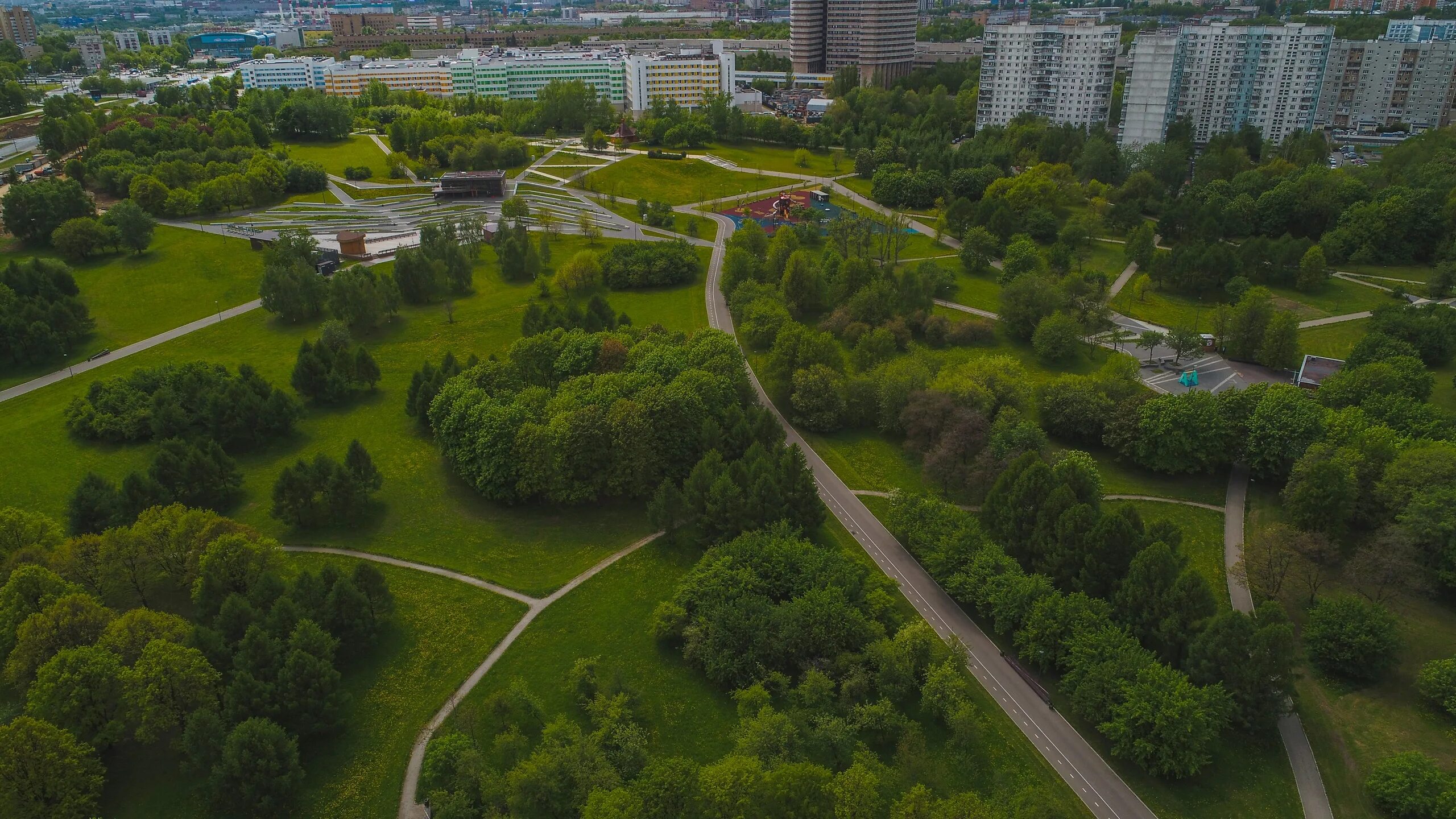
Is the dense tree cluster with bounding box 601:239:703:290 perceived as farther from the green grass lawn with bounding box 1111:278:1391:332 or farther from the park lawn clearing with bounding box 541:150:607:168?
the park lawn clearing with bounding box 541:150:607:168

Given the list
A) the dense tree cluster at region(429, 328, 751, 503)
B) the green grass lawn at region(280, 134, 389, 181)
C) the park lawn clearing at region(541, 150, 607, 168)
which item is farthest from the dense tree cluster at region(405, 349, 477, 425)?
the park lawn clearing at region(541, 150, 607, 168)

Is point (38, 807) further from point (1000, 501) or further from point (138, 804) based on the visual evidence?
point (1000, 501)

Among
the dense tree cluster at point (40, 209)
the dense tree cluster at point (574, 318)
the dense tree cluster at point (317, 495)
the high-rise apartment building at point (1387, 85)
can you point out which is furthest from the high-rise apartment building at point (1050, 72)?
the dense tree cluster at point (40, 209)

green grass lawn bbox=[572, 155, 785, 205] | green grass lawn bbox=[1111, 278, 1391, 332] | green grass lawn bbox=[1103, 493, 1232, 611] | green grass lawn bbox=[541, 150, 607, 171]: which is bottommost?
green grass lawn bbox=[1103, 493, 1232, 611]

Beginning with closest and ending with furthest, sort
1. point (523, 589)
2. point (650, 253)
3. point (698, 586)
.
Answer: point (698, 586), point (523, 589), point (650, 253)

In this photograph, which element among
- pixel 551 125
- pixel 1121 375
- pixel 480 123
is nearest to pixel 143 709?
pixel 1121 375

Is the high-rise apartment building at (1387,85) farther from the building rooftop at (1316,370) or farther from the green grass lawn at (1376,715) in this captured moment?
the green grass lawn at (1376,715)

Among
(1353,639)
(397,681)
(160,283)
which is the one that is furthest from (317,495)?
(1353,639)
